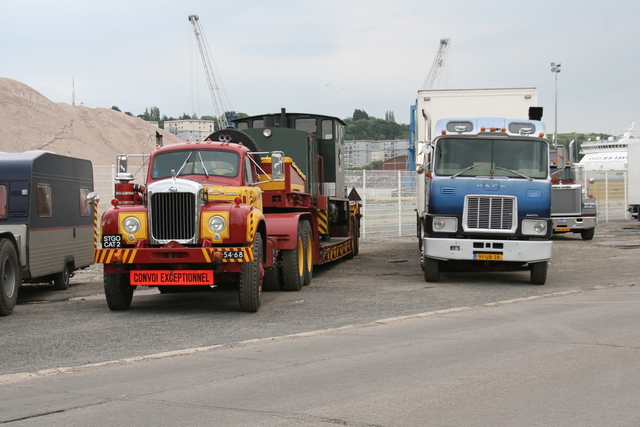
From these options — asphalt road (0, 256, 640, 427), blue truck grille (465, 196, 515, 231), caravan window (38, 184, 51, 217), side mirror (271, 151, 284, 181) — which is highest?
side mirror (271, 151, 284, 181)

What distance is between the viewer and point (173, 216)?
10906mm

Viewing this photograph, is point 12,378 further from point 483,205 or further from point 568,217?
point 568,217

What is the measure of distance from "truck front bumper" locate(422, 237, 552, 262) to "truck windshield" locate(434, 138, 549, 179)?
1.36 metres

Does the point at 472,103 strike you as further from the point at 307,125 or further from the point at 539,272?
the point at 539,272

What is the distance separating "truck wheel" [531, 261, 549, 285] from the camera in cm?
1470

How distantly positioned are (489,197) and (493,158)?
901 millimetres

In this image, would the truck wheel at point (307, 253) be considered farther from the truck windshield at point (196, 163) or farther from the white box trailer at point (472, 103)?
the white box trailer at point (472, 103)

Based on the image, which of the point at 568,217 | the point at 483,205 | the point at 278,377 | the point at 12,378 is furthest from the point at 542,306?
the point at 568,217

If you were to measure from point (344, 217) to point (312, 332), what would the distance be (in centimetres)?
1153

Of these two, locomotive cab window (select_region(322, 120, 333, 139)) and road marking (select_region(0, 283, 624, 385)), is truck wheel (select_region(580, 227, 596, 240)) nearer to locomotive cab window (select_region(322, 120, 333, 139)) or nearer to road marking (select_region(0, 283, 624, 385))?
locomotive cab window (select_region(322, 120, 333, 139))

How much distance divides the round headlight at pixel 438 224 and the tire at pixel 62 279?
756cm

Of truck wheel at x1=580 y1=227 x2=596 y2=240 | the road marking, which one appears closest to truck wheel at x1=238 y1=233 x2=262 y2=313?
the road marking

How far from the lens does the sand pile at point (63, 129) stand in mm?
66562

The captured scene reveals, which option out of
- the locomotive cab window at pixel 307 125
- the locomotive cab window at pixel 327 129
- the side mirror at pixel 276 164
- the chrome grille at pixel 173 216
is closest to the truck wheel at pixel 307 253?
the side mirror at pixel 276 164
